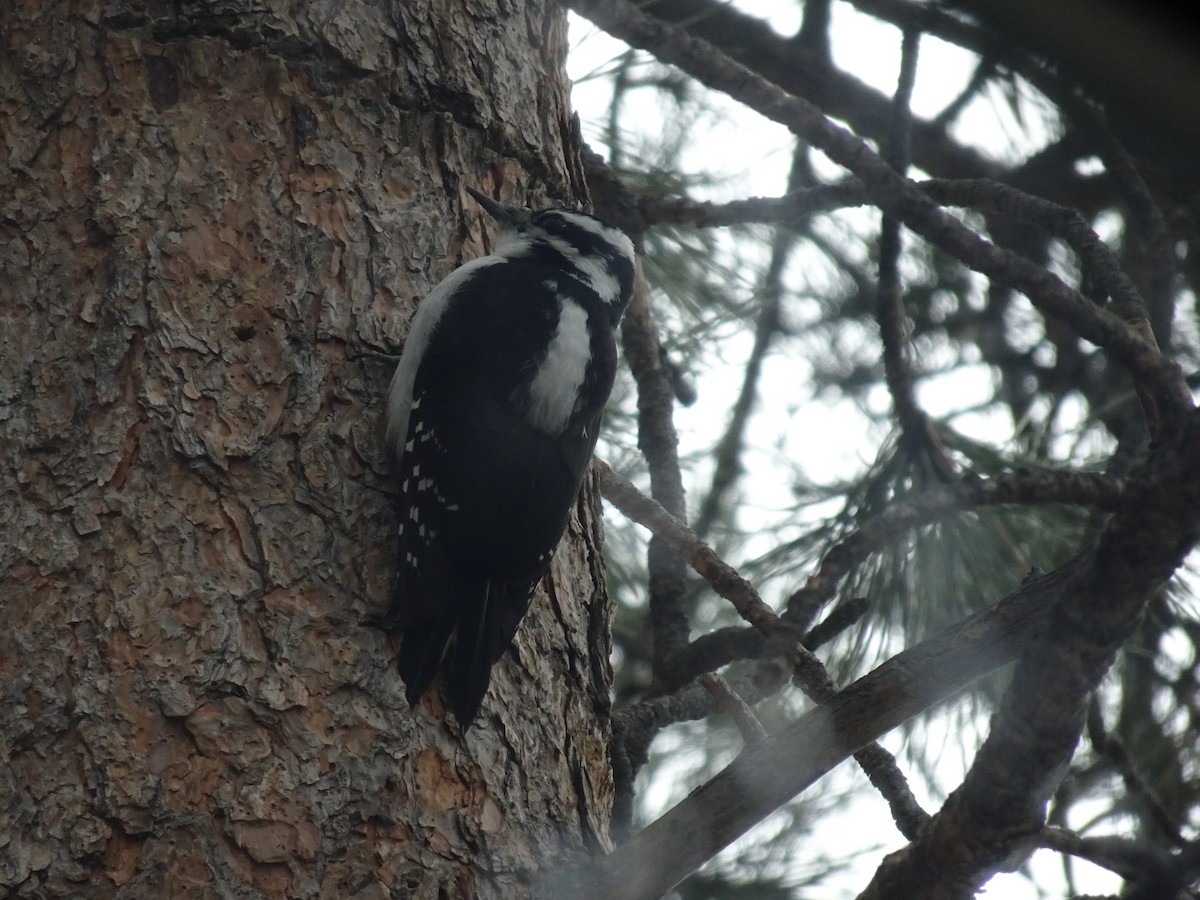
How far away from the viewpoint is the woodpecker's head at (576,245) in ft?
7.83

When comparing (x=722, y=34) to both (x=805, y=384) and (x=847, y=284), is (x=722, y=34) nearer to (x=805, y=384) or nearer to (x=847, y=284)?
(x=847, y=284)

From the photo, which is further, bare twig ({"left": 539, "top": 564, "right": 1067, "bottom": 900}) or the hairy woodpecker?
the hairy woodpecker

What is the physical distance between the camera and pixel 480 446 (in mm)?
2061

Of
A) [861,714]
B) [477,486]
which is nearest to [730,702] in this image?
[861,714]

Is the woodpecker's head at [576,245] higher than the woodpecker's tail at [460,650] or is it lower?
higher

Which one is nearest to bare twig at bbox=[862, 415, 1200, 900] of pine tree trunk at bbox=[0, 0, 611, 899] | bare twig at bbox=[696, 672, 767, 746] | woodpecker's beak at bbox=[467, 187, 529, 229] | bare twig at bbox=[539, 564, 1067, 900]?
bare twig at bbox=[539, 564, 1067, 900]

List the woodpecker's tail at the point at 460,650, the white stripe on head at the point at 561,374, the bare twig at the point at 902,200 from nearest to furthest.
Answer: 1. the bare twig at the point at 902,200
2. the woodpecker's tail at the point at 460,650
3. the white stripe on head at the point at 561,374

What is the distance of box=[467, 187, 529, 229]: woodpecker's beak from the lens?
2.27 m

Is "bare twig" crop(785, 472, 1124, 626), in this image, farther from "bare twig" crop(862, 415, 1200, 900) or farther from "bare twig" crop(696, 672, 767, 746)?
"bare twig" crop(696, 672, 767, 746)

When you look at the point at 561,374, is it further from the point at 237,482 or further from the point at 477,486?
the point at 237,482

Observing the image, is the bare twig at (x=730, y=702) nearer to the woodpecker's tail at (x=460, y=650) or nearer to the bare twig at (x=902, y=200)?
the woodpecker's tail at (x=460, y=650)

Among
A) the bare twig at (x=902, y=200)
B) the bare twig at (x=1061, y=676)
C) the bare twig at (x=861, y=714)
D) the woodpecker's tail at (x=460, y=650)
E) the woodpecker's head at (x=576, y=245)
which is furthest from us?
the woodpecker's head at (x=576, y=245)

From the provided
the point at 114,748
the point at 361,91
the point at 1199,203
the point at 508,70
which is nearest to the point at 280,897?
the point at 114,748

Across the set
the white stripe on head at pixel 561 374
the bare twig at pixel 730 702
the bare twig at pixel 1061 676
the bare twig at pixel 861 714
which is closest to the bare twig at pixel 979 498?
the bare twig at pixel 1061 676
